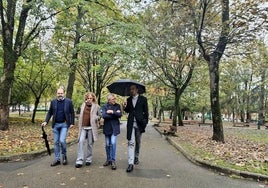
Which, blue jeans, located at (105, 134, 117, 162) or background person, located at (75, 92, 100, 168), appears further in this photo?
background person, located at (75, 92, 100, 168)

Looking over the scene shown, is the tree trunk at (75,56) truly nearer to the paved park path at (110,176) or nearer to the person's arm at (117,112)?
the person's arm at (117,112)

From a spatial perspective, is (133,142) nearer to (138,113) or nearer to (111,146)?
(111,146)

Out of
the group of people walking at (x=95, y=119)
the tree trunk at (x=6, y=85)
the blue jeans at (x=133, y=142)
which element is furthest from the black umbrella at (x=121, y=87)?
the tree trunk at (x=6, y=85)

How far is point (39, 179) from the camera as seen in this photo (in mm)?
6023

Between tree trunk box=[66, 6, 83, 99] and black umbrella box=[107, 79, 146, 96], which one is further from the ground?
tree trunk box=[66, 6, 83, 99]

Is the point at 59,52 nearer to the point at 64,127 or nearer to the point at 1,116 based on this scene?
the point at 1,116

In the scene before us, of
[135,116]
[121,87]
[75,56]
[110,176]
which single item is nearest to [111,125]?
[135,116]

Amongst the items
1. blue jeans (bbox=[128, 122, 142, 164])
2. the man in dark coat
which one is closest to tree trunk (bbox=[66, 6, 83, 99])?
the man in dark coat

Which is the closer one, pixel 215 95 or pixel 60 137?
pixel 60 137

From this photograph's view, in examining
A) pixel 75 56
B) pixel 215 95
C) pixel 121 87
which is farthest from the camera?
pixel 75 56

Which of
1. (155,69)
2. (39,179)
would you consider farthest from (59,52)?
(39,179)

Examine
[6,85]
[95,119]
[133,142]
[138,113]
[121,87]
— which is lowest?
[133,142]

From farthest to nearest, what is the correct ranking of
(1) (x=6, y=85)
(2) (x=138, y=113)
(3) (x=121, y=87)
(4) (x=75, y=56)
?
(4) (x=75, y=56) < (1) (x=6, y=85) < (3) (x=121, y=87) < (2) (x=138, y=113)

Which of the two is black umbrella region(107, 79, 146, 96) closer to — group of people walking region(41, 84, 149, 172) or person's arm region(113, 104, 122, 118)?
group of people walking region(41, 84, 149, 172)
